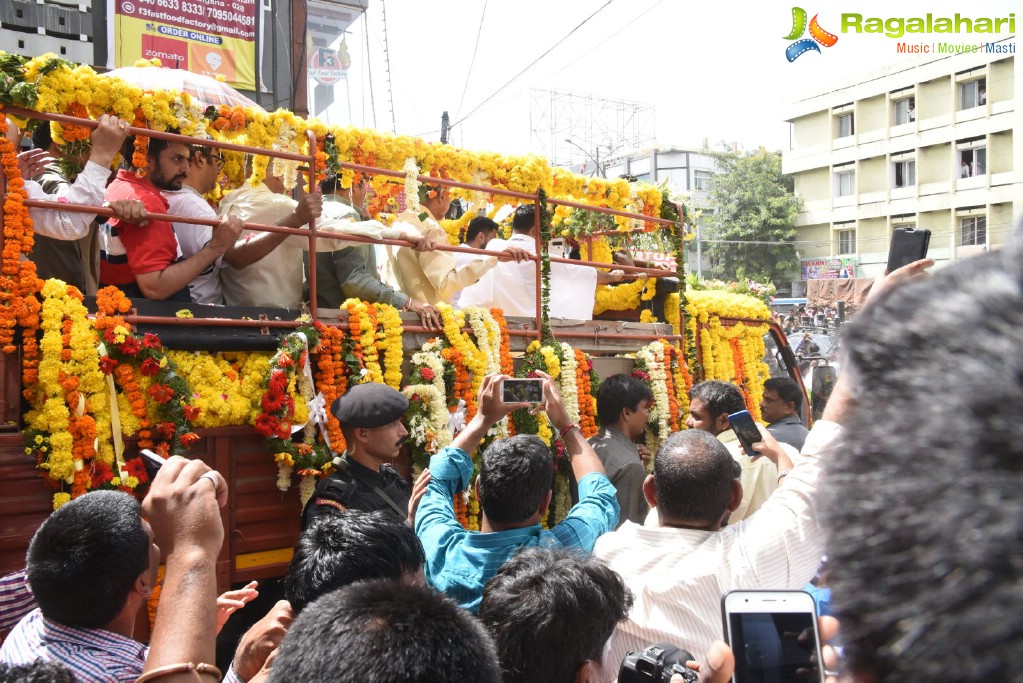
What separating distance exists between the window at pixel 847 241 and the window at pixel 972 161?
16.5ft

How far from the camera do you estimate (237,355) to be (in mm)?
4438

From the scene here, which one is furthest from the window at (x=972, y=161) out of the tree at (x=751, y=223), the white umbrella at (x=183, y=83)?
the white umbrella at (x=183, y=83)

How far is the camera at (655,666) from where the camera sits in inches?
69.4

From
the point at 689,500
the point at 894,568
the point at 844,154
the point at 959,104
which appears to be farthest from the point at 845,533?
the point at 844,154

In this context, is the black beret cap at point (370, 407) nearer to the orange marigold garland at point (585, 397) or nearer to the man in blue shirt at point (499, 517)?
the man in blue shirt at point (499, 517)

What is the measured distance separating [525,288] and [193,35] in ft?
21.8

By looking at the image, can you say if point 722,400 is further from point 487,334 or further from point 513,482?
point 513,482

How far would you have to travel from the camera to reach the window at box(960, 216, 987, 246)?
100 ft

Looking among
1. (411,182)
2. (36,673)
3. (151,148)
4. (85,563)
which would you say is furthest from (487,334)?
(36,673)

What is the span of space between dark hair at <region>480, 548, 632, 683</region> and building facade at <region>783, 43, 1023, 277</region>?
29826mm

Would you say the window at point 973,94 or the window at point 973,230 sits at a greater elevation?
the window at point 973,94

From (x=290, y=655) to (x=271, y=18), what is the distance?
11510 mm

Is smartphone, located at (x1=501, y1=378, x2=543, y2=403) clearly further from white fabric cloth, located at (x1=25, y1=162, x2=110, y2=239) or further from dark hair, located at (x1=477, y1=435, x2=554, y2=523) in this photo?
white fabric cloth, located at (x1=25, y1=162, x2=110, y2=239)

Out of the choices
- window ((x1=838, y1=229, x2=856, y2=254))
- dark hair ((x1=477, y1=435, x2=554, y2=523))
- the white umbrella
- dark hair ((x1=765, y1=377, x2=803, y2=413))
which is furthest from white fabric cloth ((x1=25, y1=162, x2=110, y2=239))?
window ((x1=838, y1=229, x2=856, y2=254))
